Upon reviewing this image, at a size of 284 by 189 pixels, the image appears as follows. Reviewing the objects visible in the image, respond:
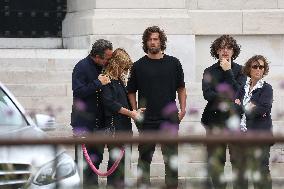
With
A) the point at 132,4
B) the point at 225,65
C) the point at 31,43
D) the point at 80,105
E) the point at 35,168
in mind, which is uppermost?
the point at 132,4

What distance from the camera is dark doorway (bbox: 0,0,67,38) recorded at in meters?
18.0

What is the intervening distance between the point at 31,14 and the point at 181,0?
2381 millimetres

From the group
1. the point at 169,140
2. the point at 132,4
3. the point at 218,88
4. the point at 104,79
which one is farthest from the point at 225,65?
the point at 169,140

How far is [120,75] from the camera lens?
12000 millimetres

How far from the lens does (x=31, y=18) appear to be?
18.2 meters

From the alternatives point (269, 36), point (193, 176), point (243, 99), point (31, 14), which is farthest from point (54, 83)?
point (193, 176)

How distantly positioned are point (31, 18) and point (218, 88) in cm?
663

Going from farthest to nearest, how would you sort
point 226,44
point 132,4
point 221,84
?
point 132,4, point 226,44, point 221,84

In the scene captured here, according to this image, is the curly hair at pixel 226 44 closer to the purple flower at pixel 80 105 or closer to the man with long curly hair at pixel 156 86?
the man with long curly hair at pixel 156 86

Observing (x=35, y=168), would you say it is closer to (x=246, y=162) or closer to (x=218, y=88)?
(x=246, y=162)

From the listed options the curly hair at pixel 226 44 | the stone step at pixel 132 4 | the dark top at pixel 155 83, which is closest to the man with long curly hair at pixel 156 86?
the dark top at pixel 155 83

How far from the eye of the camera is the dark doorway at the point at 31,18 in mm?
17953

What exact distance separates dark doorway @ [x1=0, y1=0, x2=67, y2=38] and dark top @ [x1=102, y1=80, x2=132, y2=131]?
6178 millimetres

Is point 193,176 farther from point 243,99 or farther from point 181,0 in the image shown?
point 181,0
